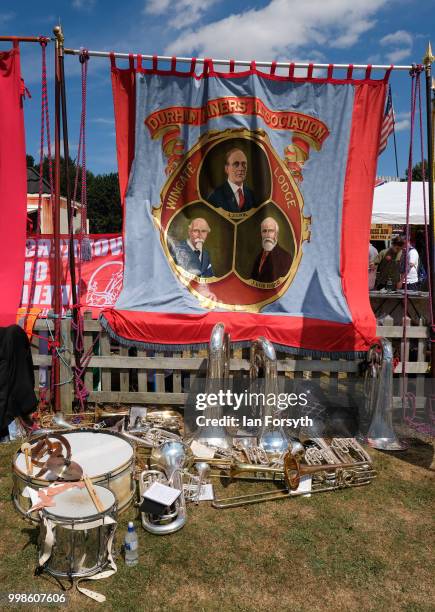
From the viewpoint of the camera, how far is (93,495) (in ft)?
12.5

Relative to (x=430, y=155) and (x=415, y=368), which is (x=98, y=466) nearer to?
(x=415, y=368)

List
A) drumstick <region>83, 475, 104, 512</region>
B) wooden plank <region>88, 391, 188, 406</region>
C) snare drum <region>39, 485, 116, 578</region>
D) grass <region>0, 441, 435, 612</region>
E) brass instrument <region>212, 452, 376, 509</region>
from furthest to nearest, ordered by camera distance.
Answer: wooden plank <region>88, 391, 188, 406</region> → brass instrument <region>212, 452, 376, 509</region> → drumstick <region>83, 475, 104, 512</region> → snare drum <region>39, 485, 116, 578</region> → grass <region>0, 441, 435, 612</region>

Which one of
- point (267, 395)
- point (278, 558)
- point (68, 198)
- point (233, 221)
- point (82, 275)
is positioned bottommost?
point (278, 558)

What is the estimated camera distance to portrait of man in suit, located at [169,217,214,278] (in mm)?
7211

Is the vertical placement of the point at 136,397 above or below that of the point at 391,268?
below

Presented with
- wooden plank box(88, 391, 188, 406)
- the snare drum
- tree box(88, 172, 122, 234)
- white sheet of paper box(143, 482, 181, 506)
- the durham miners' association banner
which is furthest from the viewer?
tree box(88, 172, 122, 234)

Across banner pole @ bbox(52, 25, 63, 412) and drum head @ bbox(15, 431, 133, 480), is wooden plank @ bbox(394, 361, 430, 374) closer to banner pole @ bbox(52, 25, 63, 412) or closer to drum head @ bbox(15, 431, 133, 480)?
drum head @ bbox(15, 431, 133, 480)

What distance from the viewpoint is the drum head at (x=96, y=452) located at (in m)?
4.31

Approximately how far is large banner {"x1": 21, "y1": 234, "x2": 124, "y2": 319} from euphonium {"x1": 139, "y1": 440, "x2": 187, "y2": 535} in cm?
276

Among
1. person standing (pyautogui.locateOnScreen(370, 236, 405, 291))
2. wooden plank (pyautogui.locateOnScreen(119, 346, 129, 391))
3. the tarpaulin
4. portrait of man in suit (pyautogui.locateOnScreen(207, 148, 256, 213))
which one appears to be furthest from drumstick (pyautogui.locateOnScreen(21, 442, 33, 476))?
person standing (pyautogui.locateOnScreen(370, 236, 405, 291))

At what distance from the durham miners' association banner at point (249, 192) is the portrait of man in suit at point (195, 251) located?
0.05ft

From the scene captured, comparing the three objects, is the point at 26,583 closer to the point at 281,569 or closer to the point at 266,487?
the point at 281,569

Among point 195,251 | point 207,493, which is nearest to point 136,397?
point 207,493
